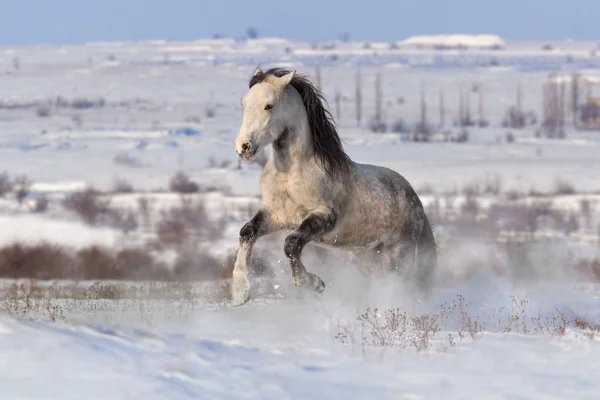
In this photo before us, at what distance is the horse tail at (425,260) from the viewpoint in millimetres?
13961

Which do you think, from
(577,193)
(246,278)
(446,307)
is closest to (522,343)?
(246,278)

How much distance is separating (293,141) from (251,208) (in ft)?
85.6

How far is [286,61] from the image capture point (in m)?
89.8

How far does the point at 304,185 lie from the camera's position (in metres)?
11.8

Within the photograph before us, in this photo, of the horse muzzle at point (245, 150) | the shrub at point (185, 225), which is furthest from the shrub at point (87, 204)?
the horse muzzle at point (245, 150)

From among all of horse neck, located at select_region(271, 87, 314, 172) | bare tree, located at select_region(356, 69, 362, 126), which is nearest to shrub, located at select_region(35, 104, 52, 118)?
bare tree, located at select_region(356, 69, 362, 126)

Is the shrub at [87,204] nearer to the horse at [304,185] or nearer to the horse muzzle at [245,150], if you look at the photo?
the horse at [304,185]

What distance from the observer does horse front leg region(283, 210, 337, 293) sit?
11.2 meters

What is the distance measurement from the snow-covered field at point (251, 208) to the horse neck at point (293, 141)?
1.57 m

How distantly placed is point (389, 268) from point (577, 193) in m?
32.1

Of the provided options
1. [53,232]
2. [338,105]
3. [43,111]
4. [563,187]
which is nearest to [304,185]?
[53,232]

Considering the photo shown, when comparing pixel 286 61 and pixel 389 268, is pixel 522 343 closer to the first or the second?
pixel 389 268

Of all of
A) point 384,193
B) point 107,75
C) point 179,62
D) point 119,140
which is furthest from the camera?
point 179,62

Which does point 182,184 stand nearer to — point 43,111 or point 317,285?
point 43,111
